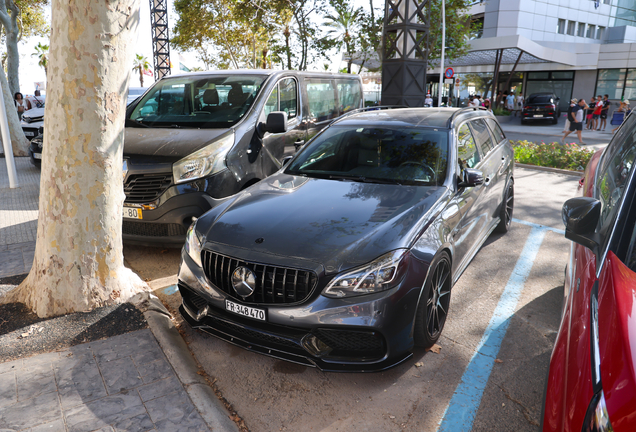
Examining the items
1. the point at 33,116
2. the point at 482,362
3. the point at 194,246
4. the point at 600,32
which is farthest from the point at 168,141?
the point at 600,32

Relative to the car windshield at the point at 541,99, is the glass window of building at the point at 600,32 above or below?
above

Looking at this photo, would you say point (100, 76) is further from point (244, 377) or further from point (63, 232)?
point (244, 377)

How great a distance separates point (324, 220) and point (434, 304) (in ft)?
3.22

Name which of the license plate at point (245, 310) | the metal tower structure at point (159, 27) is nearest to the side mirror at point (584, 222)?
the license plate at point (245, 310)

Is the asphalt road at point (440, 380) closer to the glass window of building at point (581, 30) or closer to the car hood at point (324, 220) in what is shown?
the car hood at point (324, 220)

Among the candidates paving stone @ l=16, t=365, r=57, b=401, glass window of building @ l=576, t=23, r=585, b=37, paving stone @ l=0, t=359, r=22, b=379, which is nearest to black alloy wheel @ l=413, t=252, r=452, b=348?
paving stone @ l=16, t=365, r=57, b=401

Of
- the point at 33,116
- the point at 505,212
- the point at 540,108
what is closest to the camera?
the point at 505,212

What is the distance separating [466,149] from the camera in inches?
178

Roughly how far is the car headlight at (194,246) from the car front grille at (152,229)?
139 cm

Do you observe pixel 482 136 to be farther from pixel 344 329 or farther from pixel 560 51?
pixel 560 51

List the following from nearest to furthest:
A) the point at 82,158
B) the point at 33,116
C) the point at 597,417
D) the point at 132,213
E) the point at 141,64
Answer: the point at 597,417 → the point at 82,158 → the point at 132,213 → the point at 33,116 → the point at 141,64

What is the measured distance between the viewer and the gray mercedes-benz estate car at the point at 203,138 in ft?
16.0

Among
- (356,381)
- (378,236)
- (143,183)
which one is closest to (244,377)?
(356,381)

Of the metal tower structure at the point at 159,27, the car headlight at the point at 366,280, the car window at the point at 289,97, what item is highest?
the metal tower structure at the point at 159,27
